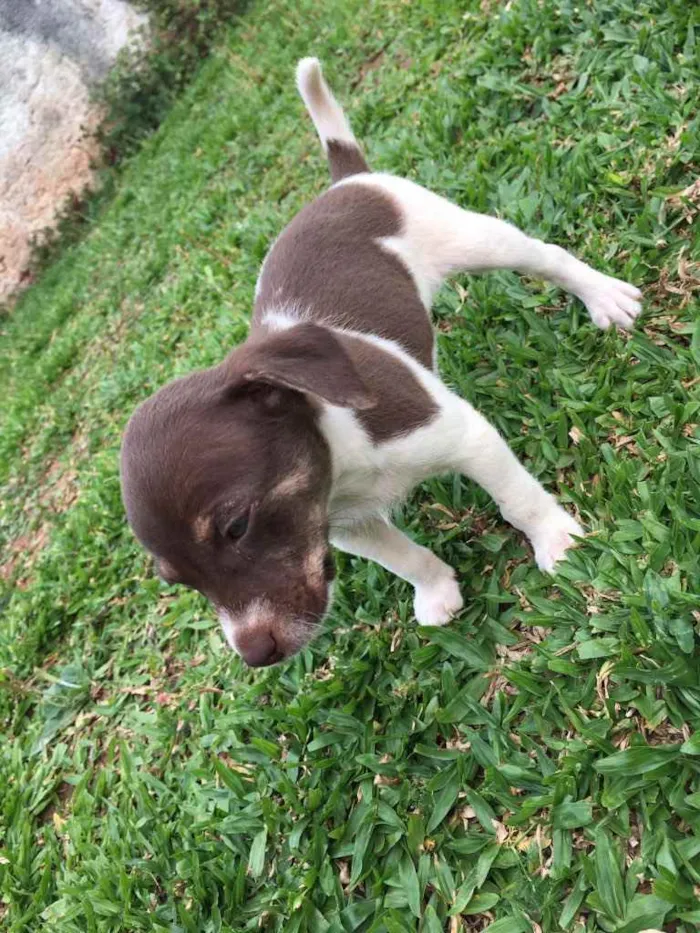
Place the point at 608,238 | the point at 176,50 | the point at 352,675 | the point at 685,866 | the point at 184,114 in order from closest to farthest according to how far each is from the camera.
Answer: the point at 685,866, the point at 352,675, the point at 608,238, the point at 184,114, the point at 176,50

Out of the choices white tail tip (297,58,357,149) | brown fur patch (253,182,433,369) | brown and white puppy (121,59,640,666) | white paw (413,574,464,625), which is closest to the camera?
brown and white puppy (121,59,640,666)

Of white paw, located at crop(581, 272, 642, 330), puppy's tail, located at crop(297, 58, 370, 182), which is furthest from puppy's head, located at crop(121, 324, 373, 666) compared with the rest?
puppy's tail, located at crop(297, 58, 370, 182)

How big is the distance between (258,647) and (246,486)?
19.4 inches

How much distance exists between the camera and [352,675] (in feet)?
10.5

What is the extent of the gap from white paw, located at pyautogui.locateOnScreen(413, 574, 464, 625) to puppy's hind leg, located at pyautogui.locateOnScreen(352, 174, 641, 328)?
4.39 feet

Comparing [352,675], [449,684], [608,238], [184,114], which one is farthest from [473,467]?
[184,114]

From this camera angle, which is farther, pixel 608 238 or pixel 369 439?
pixel 608 238

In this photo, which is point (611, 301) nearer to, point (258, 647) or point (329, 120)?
point (329, 120)

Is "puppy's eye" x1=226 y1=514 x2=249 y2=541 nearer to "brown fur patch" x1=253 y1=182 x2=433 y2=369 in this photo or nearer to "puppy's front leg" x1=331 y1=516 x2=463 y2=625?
"puppy's front leg" x1=331 y1=516 x2=463 y2=625

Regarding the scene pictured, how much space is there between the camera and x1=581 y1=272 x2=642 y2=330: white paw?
133 inches

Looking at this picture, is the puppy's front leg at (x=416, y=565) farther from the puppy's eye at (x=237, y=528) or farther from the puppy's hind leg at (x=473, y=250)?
the puppy's hind leg at (x=473, y=250)

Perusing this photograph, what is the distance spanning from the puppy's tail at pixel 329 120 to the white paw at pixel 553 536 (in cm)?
221

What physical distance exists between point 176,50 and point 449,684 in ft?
41.6

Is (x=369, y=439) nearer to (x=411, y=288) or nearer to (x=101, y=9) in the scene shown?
(x=411, y=288)
